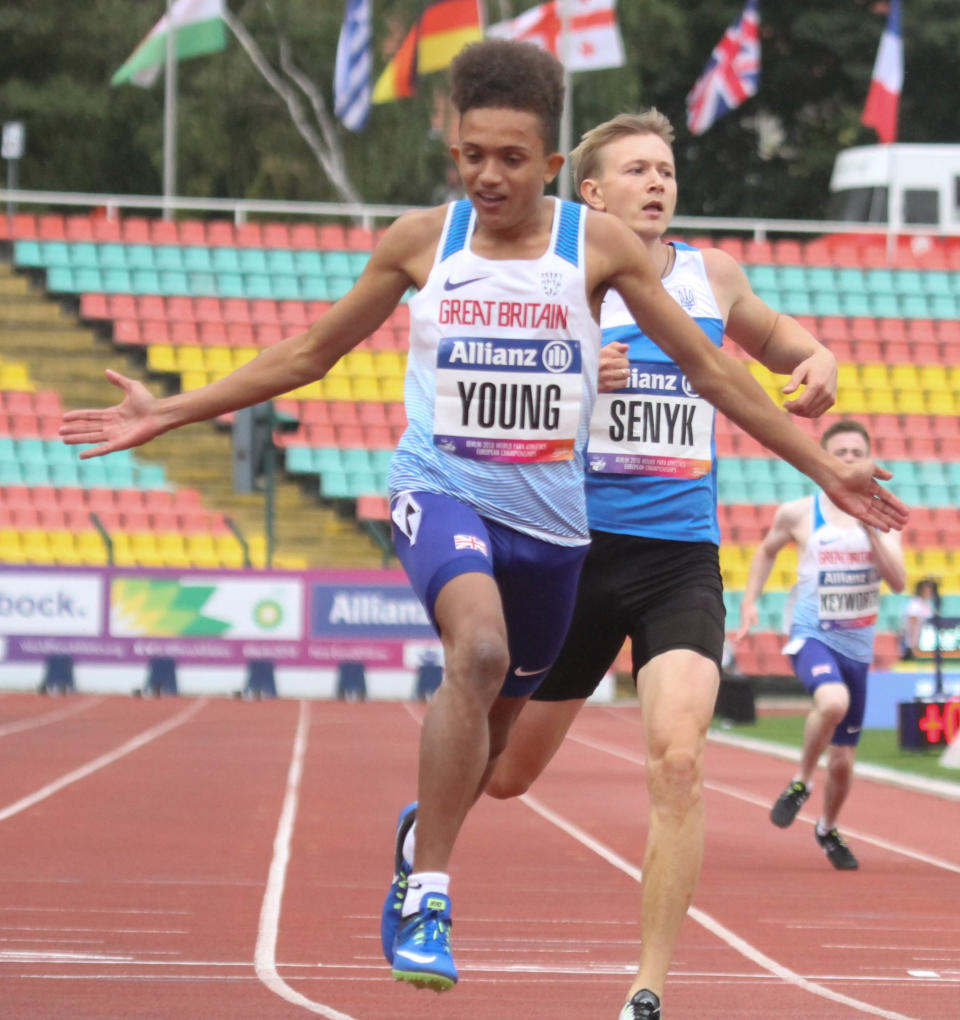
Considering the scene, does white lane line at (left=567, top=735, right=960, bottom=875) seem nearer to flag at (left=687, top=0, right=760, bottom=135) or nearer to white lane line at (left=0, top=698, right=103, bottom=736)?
white lane line at (left=0, top=698, right=103, bottom=736)

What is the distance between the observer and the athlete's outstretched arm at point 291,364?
15.9 feet

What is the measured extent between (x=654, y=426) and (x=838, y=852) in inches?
185

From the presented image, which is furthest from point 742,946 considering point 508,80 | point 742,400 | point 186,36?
point 186,36

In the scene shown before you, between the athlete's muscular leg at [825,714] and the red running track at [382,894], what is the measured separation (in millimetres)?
593

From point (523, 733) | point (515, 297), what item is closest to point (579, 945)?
point (523, 733)

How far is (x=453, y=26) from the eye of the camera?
32.2m

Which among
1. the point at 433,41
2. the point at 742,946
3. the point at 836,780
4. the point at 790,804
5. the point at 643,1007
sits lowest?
the point at 790,804

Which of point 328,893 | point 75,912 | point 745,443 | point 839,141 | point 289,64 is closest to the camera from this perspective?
point 75,912

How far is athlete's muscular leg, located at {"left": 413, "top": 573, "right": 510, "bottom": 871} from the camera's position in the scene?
14.8ft

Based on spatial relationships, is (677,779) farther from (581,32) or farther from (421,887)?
(581,32)

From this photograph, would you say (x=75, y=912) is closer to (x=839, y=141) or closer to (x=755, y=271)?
(x=755, y=271)

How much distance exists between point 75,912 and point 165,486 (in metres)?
21.0

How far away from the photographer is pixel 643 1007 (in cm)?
470

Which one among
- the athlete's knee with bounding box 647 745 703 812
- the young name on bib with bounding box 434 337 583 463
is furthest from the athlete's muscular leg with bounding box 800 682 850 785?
the young name on bib with bounding box 434 337 583 463
